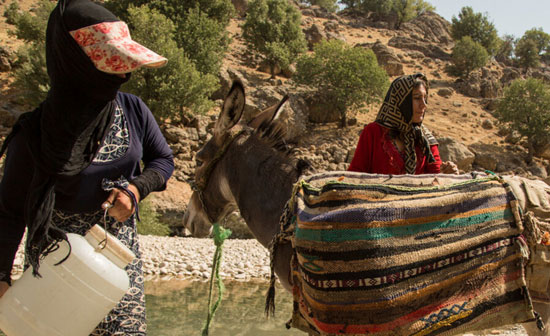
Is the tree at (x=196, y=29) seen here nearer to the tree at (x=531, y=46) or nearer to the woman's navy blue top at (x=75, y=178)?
the woman's navy blue top at (x=75, y=178)

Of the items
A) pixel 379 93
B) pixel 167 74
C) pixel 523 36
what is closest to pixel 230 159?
pixel 167 74

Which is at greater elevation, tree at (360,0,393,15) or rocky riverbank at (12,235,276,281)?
tree at (360,0,393,15)

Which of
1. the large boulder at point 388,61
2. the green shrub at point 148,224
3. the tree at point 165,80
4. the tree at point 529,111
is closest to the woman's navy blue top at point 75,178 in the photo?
the green shrub at point 148,224

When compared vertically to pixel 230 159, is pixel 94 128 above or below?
above

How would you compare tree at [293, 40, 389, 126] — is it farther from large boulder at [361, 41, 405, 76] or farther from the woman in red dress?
the woman in red dress

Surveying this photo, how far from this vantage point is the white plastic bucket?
A: 170cm

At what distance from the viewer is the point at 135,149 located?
6.79ft

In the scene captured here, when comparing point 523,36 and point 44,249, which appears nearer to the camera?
point 44,249

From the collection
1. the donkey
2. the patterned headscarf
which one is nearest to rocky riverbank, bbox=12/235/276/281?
the donkey

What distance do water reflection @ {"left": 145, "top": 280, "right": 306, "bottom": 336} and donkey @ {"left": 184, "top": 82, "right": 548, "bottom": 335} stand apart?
3631 millimetres

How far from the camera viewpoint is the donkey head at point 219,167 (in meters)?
2.38

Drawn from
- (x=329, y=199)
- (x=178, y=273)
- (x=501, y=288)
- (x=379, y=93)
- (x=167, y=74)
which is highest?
(x=329, y=199)

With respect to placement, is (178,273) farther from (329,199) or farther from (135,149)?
(329,199)

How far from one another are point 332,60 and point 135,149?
2455 cm
